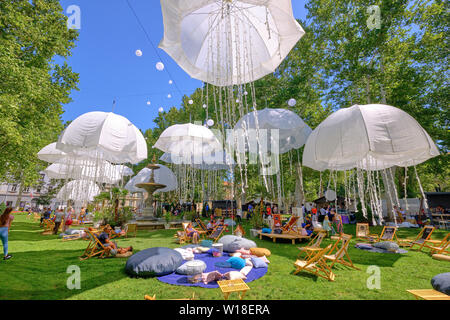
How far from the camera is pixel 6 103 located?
30.3 ft

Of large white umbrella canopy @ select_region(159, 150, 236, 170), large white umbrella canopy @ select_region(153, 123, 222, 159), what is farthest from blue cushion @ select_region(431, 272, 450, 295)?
large white umbrella canopy @ select_region(159, 150, 236, 170)

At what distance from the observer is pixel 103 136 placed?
30.7ft

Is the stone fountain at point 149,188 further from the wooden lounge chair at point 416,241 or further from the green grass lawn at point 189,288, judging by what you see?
the wooden lounge chair at point 416,241

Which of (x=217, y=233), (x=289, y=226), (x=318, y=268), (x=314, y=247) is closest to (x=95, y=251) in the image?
Result: (x=217, y=233)

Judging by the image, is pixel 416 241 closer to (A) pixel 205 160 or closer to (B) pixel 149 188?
(A) pixel 205 160

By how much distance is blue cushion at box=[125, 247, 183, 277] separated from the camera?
5.27 m

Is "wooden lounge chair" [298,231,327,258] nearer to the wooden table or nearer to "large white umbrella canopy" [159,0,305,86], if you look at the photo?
the wooden table

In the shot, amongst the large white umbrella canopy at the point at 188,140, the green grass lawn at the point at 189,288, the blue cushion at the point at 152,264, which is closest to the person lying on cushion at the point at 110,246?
the green grass lawn at the point at 189,288

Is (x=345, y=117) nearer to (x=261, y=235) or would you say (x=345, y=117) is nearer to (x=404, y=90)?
(x=261, y=235)

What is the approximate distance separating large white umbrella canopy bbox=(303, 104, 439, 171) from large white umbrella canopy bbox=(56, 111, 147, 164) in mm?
9518

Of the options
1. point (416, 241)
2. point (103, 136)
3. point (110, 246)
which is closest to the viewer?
point (110, 246)

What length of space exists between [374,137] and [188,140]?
9908mm

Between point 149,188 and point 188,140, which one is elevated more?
point 188,140
